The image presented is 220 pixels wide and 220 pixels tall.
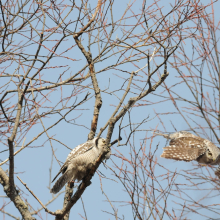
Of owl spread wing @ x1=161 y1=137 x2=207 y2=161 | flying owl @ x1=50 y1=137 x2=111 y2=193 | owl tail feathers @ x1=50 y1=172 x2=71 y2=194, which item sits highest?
owl spread wing @ x1=161 y1=137 x2=207 y2=161

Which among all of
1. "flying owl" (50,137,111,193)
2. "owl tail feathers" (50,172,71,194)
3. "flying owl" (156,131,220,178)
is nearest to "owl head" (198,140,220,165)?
"flying owl" (156,131,220,178)

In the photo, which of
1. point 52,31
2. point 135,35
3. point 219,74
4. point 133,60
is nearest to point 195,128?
point 219,74

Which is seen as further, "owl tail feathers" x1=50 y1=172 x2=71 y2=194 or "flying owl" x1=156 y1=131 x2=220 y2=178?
"flying owl" x1=156 y1=131 x2=220 y2=178

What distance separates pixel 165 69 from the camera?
3014 mm

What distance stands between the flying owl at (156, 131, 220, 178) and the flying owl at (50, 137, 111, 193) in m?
1.23

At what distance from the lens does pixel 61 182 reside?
3822mm

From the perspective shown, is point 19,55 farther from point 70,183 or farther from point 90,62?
point 70,183

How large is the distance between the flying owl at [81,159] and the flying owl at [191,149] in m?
1.23

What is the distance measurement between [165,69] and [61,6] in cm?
175

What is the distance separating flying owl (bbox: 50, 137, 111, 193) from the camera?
12.7 feet

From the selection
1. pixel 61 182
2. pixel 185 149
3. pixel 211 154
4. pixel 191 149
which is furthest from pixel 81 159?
pixel 211 154

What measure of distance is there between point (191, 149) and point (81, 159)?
1.88 m

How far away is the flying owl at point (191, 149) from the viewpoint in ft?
15.6

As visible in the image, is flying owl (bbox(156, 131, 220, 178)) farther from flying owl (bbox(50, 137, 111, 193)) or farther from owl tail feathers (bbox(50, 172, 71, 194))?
owl tail feathers (bbox(50, 172, 71, 194))
